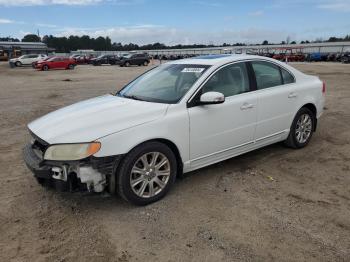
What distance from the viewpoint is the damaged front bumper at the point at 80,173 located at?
151 inches

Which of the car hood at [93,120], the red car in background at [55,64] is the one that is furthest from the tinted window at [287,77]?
the red car in background at [55,64]

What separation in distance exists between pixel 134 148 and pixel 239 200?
1387mm

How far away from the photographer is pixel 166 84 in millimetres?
5066

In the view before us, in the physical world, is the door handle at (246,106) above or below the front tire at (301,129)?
above

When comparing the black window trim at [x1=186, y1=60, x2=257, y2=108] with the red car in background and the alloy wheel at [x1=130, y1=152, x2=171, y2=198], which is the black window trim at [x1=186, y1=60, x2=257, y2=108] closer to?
the alloy wheel at [x1=130, y1=152, x2=171, y2=198]

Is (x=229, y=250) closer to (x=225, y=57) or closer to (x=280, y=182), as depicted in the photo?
(x=280, y=182)

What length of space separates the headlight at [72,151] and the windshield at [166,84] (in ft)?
3.86

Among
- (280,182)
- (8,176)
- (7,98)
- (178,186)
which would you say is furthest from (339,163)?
(7,98)

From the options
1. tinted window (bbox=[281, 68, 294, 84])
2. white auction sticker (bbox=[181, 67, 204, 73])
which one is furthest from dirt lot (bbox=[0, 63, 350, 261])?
white auction sticker (bbox=[181, 67, 204, 73])

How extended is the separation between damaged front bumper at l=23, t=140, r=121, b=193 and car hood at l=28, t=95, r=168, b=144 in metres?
0.24

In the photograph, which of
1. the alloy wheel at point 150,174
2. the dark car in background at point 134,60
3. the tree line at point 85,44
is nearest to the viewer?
the alloy wheel at point 150,174

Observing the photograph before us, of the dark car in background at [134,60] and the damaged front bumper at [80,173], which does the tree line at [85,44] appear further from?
the damaged front bumper at [80,173]

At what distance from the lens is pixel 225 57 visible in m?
5.37

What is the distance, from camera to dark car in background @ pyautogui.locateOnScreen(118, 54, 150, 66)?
46.2m
